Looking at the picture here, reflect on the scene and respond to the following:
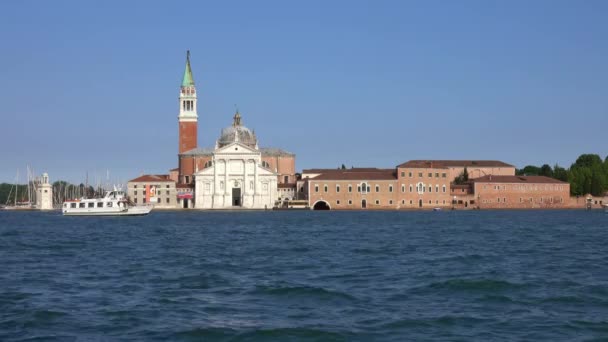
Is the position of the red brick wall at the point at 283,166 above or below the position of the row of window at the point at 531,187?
above

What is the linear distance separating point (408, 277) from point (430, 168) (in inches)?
2831

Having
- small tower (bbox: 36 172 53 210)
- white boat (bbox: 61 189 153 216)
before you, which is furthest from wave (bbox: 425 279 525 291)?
small tower (bbox: 36 172 53 210)

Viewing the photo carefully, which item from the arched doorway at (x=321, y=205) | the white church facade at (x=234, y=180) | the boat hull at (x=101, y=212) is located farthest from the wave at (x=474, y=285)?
the arched doorway at (x=321, y=205)

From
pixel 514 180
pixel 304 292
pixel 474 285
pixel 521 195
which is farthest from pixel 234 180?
pixel 304 292

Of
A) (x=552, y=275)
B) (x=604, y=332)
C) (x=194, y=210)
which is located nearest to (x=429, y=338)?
(x=604, y=332)

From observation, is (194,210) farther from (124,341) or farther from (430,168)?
(124,341)

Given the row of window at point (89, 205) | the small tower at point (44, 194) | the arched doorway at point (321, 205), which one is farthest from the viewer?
the small tower at point (44, 194)

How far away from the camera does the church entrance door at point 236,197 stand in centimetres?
8744

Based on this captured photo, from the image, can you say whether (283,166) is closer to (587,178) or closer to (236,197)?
(236,197)

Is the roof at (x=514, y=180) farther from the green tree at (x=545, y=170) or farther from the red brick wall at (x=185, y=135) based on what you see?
the red brick wall at (x=185, y=135)

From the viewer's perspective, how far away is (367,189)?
8919 cm

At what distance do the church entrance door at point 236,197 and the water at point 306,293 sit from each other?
5805 centimetres

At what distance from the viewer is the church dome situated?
94306mm

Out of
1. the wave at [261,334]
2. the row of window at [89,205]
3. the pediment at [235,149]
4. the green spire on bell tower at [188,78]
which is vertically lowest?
the wave at [261,334]
